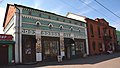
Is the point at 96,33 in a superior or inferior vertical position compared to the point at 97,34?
superior

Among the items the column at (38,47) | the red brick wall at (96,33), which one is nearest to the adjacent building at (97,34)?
the red brick wall at (96,33)

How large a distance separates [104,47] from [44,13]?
21167mm

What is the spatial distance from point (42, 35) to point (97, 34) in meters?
17.1

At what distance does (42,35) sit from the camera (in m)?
19.3

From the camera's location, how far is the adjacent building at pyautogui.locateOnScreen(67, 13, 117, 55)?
29.3m

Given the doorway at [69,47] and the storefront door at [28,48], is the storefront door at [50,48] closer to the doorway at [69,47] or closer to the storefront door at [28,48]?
the storefront door at [28,48]

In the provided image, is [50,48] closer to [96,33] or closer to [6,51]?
[6,51]

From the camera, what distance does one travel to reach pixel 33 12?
18828mm

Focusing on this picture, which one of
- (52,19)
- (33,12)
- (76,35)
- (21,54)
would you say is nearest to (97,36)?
(76,35)

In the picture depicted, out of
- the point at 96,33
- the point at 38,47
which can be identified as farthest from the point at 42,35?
the point at 96,33

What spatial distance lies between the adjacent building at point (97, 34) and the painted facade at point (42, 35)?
3.83 meters

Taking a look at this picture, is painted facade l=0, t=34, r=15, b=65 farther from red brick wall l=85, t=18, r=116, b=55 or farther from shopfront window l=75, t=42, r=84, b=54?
red brick wall l=85, t=18, r=116, b=55

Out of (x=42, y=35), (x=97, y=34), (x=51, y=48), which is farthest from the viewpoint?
(x=97, y=34)

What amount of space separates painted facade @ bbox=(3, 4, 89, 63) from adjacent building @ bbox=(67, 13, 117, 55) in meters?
3.83
